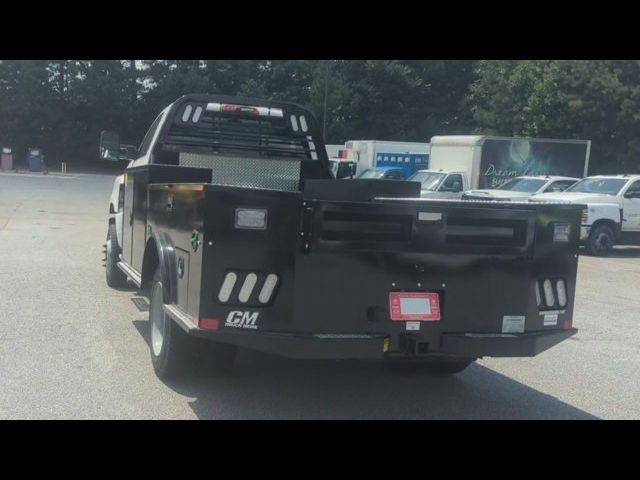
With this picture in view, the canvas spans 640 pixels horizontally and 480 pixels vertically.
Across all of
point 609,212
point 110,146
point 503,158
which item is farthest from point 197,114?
point 503,158

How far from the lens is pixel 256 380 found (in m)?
5.84

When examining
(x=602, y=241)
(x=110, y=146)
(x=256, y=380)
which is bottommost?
(x=256, y=380)

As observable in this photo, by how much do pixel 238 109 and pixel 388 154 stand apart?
76.2 feet

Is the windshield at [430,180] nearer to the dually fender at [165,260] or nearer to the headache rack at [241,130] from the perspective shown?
the headache rack at [241,130]

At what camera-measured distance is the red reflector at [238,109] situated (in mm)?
7895

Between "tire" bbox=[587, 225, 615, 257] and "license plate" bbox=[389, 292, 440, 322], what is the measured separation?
13289 millimetres

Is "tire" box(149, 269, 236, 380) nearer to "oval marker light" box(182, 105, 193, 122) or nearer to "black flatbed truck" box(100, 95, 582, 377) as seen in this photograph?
"black flatbed truck" box(100, 95, 582, 377)

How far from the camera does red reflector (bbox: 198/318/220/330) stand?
4.49 meters

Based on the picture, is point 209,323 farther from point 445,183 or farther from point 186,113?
point 445,183

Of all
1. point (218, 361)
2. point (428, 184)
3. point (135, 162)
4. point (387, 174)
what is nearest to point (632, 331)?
point (218, 361)

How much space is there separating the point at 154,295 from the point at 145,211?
0.94 meters

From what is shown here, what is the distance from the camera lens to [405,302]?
473 cm

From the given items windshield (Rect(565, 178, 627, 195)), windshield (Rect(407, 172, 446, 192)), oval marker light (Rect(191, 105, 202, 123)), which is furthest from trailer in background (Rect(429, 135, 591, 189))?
oval marker light (Rect(191, 105, 202, 123))

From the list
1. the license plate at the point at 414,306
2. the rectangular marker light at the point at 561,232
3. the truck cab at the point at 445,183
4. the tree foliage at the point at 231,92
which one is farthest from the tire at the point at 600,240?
the tree foliage at the point at 231,92
